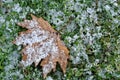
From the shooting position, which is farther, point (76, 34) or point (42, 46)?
point (76, 34)

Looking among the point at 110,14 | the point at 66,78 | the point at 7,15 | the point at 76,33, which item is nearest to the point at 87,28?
the point at 76,33

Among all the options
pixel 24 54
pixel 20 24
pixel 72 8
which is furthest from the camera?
pixel 72 8

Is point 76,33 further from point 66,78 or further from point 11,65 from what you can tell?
point 11,65

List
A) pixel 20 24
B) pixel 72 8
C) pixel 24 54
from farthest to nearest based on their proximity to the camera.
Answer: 1. pixel 72 8
2. pixel 20 24
3. pixel 24 54
